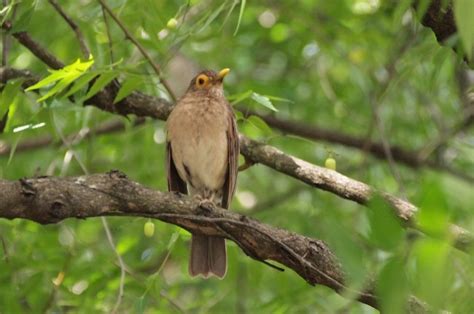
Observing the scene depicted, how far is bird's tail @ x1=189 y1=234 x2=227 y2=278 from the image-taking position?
5.14 m

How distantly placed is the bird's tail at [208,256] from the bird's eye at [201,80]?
1272mm

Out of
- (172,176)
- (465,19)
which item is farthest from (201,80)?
(465,19)

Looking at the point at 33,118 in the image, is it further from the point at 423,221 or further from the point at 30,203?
the point at 423,221

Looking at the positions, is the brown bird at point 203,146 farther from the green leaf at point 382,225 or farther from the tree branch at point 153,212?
the green leaf at point 382,225

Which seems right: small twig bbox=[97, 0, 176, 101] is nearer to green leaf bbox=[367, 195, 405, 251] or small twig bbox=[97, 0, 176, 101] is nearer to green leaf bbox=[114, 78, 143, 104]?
green leaf bbox=[114, 78, 143, 104]

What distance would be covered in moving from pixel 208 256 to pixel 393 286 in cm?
346

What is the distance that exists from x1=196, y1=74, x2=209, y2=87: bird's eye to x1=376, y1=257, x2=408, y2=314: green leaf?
4.29 m

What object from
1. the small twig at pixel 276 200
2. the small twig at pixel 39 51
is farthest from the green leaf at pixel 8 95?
the small twig at pixel 276 200

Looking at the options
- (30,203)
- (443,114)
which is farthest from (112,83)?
(443,114)

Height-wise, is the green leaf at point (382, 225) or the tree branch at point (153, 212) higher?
the green leaf at point (382, 225)

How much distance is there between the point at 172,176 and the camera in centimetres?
586

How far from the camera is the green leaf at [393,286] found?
1709 mm

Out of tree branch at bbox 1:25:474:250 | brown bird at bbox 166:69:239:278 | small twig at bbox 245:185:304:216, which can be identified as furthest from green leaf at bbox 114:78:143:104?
A: small twig at bbox 245:185:304:216

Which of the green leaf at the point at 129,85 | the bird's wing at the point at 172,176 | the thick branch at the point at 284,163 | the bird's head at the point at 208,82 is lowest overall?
the bird's wing at the point at 172,176
